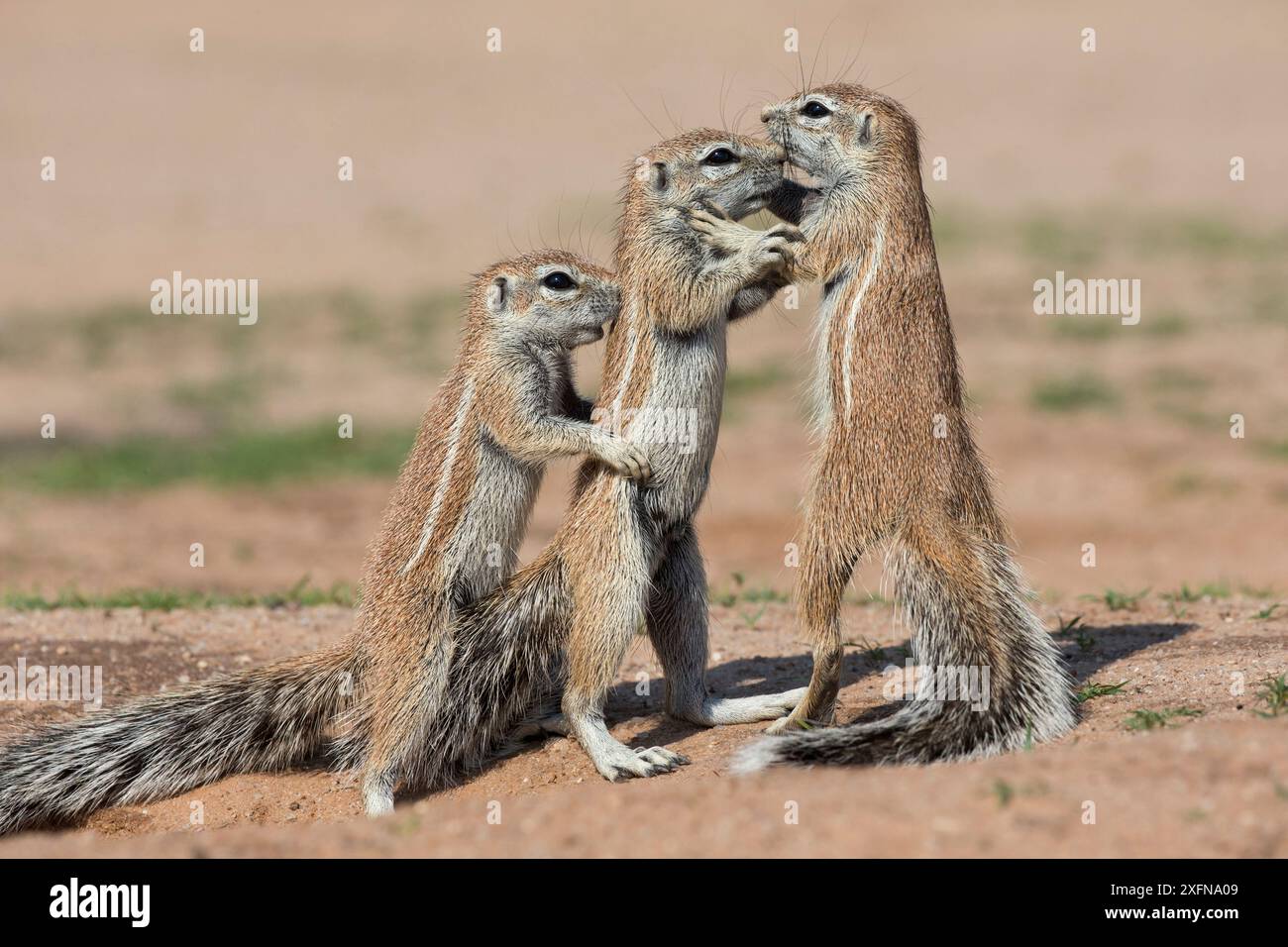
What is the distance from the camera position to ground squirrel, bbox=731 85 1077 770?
6.44 m

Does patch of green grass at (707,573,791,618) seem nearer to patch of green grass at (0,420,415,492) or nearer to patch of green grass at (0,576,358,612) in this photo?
patch of green grass at (0,576,358,612)

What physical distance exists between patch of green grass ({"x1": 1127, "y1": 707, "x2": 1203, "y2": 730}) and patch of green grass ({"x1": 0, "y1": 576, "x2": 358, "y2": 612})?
5250 millimetres

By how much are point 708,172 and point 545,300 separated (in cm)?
101

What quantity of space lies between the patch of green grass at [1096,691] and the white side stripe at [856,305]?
1.68m

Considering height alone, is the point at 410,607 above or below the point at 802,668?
above

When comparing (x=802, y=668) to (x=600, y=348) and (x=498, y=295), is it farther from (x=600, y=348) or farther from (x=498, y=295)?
(x=600, y=348)

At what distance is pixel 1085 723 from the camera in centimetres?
657

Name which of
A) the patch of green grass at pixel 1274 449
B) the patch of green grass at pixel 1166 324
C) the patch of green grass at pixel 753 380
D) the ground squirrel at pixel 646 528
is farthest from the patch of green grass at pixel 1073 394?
the ground squirrel at pixel 646 528

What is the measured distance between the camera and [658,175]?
24.3 ft

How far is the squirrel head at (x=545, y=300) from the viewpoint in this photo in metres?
7.36

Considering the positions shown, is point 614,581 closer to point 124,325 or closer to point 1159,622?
point 1159,622

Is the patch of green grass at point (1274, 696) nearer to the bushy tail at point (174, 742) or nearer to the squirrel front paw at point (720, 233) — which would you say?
the squirrel front paw at point (720, 233)

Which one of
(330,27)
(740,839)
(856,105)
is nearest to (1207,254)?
(856,105)

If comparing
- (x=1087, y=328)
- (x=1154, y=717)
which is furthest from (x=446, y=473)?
(x=1087, y=328)
